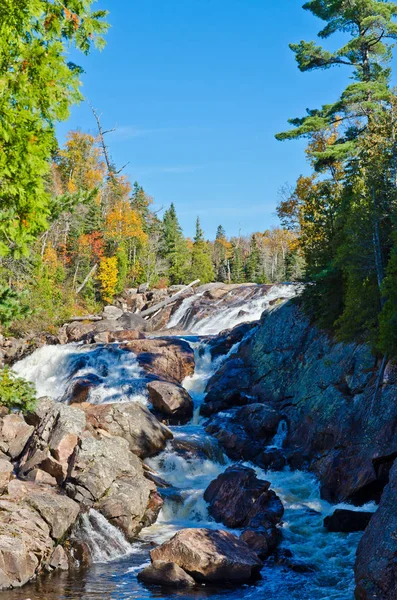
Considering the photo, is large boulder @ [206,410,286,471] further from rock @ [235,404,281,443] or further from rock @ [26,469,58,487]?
rock @ [26,469,58,487]

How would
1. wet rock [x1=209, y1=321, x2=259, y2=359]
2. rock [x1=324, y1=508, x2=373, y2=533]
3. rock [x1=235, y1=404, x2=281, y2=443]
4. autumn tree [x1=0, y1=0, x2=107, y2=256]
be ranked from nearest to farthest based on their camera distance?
autumn tree [x1=0, y1=0, x2=107, y2=256], rock [x1=324, y1=508, x2=373, y2=533], rock [x1=235, y1=404, x2=281, y2=443], wet rock [x1=209, y1=321, x2=259, y2=359]

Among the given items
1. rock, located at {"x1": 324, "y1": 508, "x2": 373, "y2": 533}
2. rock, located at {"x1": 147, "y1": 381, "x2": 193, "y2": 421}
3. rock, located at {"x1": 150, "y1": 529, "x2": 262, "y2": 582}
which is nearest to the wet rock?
rock, located at {"x1": 147, "y1": 381, "x2": 193, "y2": 421}

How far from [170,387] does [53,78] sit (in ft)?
56.3

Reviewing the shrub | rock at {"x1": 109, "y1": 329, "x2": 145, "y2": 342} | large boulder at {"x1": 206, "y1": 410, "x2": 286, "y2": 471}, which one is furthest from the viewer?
rock at {"x1": 109, "y1": 329, "x2": 145, "y2": 342}

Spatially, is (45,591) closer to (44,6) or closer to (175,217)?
(44,6)

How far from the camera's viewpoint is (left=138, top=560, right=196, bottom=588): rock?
10.8 m

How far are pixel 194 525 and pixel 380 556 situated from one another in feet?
21.4

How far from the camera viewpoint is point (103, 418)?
18.0m

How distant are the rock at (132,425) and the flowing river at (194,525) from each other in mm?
483

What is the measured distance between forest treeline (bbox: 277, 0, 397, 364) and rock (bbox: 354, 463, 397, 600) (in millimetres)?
4866

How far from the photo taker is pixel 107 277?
167 ft

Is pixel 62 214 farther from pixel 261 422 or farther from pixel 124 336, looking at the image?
pixel 261 422

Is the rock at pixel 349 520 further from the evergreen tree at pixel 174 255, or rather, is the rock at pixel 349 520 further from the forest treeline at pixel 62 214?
the evergreen tree at pixel 174 255

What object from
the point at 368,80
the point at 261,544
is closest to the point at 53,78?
the point at 261,544
